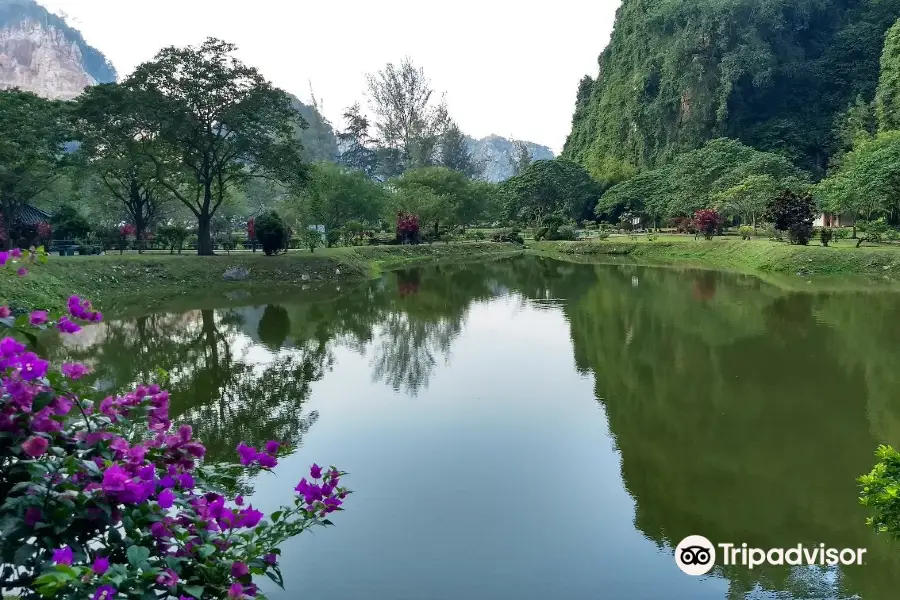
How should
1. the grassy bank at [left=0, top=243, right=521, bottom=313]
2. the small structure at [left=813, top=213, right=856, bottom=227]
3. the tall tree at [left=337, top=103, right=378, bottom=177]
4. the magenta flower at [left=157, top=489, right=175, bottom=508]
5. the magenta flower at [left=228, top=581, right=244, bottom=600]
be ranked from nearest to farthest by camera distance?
the magenta flower at [left=228, top=581, right=244, bottom=600], the magenta flower at [left=157, top=489, right=175, bottom=508], the grassy bank at [left=0, top=243, right=521, bottom=313], the small structure at [left=813, top=213, right=856, bottom=227], the tall tree at [left=337, top=103, right=378, bottom=177]

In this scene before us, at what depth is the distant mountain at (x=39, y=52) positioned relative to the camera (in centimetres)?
15475

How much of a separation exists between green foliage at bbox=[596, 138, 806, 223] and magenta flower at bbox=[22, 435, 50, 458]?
45762 mm

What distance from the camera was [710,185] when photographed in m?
53.5

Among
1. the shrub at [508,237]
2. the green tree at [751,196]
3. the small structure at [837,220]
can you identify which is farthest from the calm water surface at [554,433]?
the shrub at [508,237]

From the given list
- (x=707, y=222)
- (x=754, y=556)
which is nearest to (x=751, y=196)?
(x=707, y=222)

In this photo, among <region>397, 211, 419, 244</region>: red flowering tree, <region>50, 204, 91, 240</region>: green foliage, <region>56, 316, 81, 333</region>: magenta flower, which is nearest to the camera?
<region>56, 316, 81, 333</region>: magenta flower

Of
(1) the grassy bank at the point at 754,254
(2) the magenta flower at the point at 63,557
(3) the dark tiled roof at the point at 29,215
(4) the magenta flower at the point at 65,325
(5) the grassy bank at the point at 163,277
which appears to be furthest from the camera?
(3) the dark tiled roof at the point at 29,215

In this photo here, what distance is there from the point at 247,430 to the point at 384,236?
3958cm

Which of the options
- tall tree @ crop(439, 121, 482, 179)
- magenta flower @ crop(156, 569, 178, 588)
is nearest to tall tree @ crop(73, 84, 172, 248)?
magenta flower @ crop(156, 569, 178, 588)

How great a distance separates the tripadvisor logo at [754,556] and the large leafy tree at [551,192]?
61821 millimetres

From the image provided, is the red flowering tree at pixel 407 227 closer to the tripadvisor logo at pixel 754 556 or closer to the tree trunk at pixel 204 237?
the tree trunk at pixel 204 237

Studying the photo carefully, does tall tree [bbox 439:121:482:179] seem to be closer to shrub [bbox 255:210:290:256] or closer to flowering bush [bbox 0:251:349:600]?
shrub [bbox 255:210:290:256]

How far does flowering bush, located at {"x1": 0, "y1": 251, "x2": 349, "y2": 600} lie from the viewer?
2.23 meters

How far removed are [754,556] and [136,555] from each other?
17.9 feet
